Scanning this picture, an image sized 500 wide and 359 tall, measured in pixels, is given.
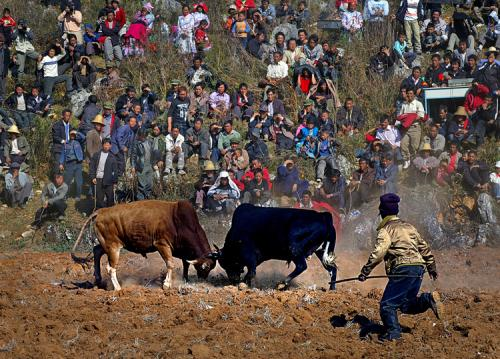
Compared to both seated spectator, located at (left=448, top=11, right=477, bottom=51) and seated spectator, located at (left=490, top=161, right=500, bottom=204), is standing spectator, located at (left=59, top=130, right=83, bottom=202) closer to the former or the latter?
seated spectator, located at (left=490, top=161, right=500, bottom=204)

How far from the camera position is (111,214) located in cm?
1628

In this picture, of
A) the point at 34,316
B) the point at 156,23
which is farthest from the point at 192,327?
the point at 156,23

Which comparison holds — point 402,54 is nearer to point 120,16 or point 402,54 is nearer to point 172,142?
point 172,142

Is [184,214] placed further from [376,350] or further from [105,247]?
[376,350]

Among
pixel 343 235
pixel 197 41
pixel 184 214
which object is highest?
pixel 197 41

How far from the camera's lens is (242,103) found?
24141mm

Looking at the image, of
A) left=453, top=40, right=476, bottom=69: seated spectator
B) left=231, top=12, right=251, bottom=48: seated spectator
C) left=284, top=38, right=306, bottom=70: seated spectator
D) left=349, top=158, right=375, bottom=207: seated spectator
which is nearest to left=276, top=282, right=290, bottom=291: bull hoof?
left=349, top=158, right=375, bottom=207: seated spectator

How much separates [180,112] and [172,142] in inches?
42.0

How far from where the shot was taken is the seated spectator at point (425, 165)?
71.4 ft

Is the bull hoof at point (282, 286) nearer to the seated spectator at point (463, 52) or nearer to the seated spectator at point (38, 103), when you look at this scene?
the seated spectator at point (38, 103)

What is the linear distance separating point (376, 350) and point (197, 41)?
15.6 m

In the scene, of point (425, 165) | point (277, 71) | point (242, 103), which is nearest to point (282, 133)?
point (242, 103)

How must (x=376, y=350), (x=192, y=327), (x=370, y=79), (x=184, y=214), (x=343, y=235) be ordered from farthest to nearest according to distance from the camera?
1. (x=370, y=79)
2. (x=343, y=235)
3. (x=184, y=214)
4. (x=192, y=327)
5. (x=376, y=350)

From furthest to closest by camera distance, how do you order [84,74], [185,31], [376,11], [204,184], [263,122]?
[376,11]
[185,31]
[84,74]
[263,122]
[204,184]
